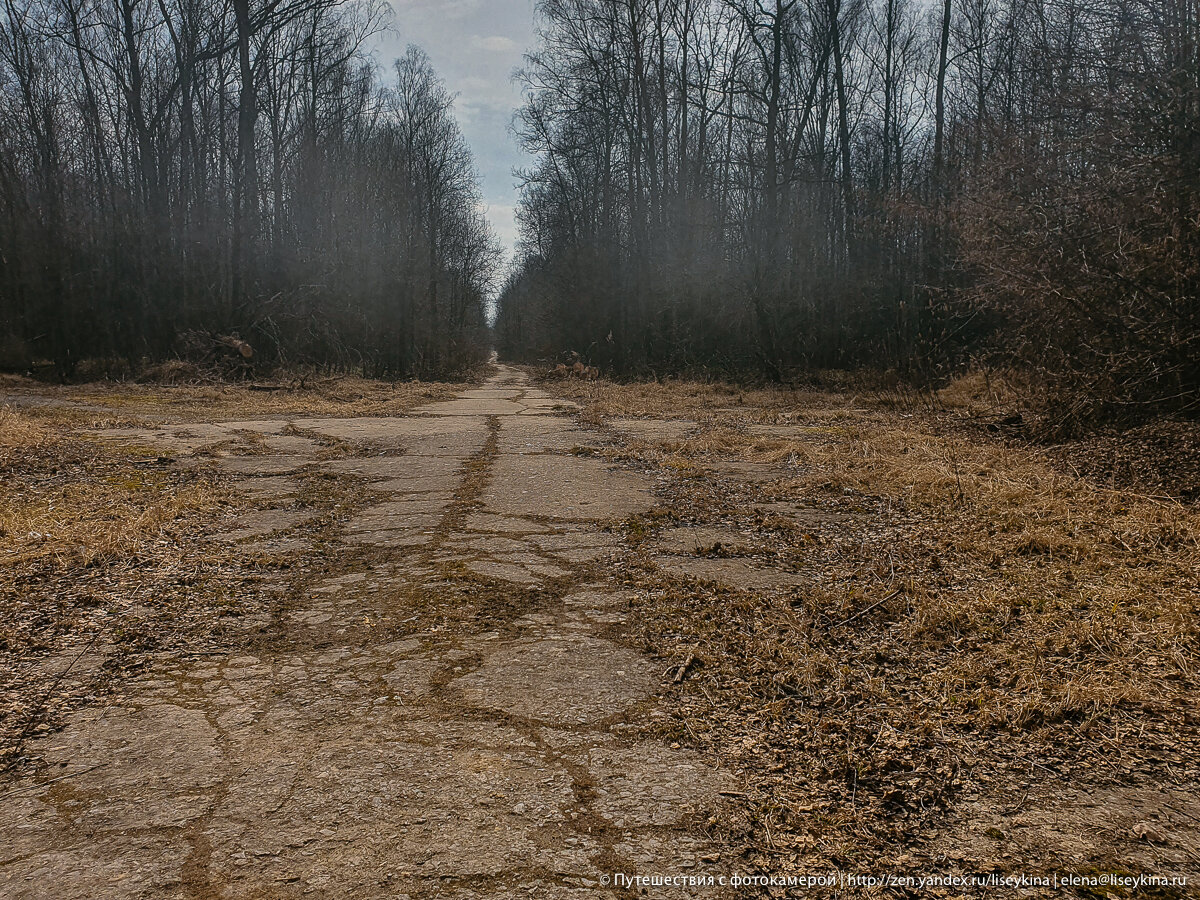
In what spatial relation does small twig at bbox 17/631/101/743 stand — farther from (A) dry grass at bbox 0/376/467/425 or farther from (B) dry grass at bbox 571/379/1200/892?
(A) dry grass at bbox 0/376/467/425

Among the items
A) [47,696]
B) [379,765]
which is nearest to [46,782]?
[47,696]

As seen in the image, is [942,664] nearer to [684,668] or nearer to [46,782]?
[684,668]

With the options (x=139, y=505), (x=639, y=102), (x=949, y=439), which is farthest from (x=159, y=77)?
(x=949, y=439)

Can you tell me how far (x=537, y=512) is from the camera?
14.4ft

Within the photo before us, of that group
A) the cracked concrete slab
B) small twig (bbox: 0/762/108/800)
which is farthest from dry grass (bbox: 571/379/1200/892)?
small twig (bbox: 0/762/108/800)

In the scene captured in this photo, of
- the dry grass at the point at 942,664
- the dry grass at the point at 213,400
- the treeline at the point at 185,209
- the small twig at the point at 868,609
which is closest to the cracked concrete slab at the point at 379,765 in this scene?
the dry grass at the point at 942,664

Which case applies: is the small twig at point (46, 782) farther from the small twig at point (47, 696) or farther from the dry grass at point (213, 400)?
the dry grass at point (213, 400)

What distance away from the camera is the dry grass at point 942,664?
155 centimetres

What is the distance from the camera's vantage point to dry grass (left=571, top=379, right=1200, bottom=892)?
1.55 metres

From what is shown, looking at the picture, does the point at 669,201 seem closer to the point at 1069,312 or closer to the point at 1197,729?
the point at 1069,312

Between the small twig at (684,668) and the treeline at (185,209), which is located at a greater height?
the treeline at (185,209)

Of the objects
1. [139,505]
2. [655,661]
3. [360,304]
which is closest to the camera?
[655,661]

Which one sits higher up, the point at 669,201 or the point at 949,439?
the point at 669,201

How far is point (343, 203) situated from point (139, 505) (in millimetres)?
21727
